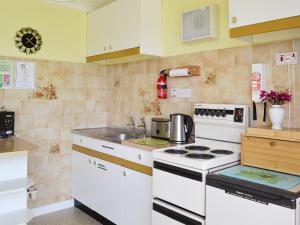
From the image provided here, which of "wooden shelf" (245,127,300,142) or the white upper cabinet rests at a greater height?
the white upper cabinet

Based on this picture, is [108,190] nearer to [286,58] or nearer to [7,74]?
[7,74]

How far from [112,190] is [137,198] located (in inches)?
14.8

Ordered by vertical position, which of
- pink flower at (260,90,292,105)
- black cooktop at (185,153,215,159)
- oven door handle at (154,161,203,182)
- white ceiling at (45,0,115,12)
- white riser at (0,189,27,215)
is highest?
white ceiling at (45,0,115,12)

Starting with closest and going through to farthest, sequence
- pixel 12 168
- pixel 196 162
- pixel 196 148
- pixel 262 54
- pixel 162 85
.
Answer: pixel 196 162 → pixel 262 54 → pixel 196 148 → pixel 12 168 → pixel 162 85

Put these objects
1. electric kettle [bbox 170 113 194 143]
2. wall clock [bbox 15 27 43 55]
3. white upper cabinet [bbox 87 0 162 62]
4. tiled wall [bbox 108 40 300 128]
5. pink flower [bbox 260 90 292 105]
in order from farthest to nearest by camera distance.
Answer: wall clock [bbox 15 27 43 55] < white upper cabinet [bbox 87 0 162 62] < electric kettle [bbox 170 113 194 143] < tiled wall [bbox 108 40 300 128] < pink flower [bbox 260 90 292 105]

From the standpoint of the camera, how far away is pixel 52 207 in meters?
3.08

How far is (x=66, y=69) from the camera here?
10.5 ft

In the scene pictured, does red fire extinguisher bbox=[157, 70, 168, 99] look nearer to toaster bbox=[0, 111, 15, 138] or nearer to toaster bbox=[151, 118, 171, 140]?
toaster bbox=[151, 118, 171, 140]

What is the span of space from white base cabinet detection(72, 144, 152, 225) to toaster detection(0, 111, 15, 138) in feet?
2.63

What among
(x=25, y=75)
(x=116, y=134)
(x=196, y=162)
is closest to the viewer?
(x=196, y=162)

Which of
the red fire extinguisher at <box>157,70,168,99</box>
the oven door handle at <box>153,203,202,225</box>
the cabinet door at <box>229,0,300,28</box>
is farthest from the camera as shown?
the red fire extinguisher at <box>157,70,168,99</box>

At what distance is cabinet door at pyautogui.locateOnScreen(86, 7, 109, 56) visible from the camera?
296 cm

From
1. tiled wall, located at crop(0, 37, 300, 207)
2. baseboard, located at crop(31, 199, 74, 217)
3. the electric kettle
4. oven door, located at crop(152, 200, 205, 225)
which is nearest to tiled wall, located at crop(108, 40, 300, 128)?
tiled wall, located at crop(0, 37, 300, 207)

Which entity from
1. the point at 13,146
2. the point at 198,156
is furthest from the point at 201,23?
the point at 13,146
